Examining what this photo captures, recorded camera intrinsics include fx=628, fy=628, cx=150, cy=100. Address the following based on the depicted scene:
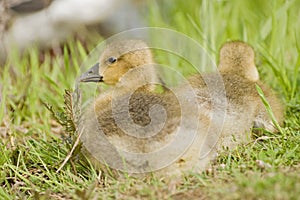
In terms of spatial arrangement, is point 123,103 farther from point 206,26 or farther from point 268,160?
point 206,26

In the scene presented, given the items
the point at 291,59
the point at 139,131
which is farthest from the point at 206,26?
the point at 139,131

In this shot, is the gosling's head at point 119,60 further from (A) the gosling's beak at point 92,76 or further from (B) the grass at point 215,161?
(B) the grass at point 215,161

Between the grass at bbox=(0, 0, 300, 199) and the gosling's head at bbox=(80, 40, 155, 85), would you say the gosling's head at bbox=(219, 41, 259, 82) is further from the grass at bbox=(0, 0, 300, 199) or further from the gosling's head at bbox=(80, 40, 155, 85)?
the gosling's head at bbox=(80, 40, 155, 85)

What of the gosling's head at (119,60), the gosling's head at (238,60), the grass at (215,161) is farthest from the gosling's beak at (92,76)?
the gosling's head at (238,60)

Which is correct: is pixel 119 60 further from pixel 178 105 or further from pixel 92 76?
pixel 178 105

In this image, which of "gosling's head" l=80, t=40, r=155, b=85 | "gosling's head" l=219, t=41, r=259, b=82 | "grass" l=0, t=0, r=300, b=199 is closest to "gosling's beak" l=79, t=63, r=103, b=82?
"gosling's head" l=80, t=40, r=155, b=85

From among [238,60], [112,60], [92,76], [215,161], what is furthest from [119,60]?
[215,161]

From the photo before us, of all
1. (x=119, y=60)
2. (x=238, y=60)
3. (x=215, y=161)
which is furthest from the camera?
(x=238, y=60)
